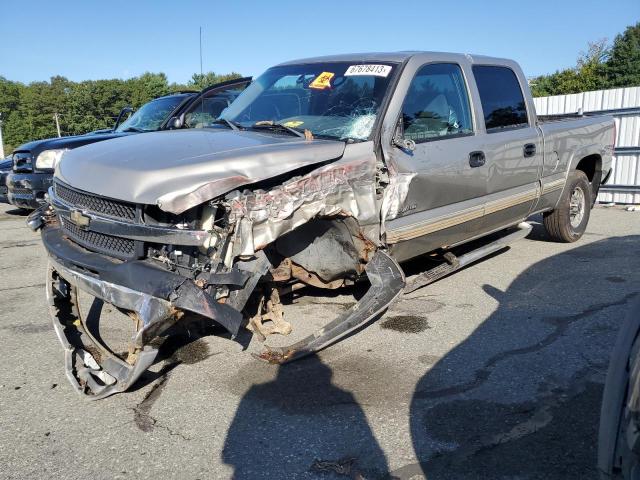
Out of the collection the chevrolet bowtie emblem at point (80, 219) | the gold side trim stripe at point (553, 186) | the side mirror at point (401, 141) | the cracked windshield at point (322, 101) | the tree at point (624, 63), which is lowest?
the gold side trim stripe at point (553, 186)

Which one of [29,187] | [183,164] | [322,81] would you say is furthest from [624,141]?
[29,187]

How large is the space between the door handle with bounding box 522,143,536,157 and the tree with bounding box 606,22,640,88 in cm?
3227

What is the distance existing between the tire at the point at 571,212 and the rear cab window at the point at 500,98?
4.26 feet

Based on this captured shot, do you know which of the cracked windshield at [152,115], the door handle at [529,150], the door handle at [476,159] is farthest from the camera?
the cracked windshield at [152,115]

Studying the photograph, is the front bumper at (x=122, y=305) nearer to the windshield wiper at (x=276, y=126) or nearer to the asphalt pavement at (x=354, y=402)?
the asphalt pavement at (x=354, y=402)

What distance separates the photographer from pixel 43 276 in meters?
5.90

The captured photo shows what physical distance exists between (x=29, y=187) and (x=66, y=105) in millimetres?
32708

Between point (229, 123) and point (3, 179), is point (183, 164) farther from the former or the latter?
point (3, 179)

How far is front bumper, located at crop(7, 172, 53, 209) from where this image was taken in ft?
26.5

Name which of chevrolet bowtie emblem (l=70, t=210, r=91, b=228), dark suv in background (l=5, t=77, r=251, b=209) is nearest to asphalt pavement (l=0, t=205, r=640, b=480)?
chevrolet bowtie emblem (l=70, t=210, r=91, b=228)

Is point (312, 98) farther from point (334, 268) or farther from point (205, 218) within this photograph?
point (205, 218)

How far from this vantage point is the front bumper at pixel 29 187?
807 cm

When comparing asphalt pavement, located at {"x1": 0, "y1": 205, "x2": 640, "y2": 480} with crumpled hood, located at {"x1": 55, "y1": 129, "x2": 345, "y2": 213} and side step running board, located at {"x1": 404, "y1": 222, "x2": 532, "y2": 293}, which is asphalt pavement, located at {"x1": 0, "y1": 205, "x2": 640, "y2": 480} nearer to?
side step running board, located at {"x1": 404, "y1": 222, "x2": 532, "y2": 293}

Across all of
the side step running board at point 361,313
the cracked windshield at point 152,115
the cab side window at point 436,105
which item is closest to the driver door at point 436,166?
the cab side window at point 436,105
